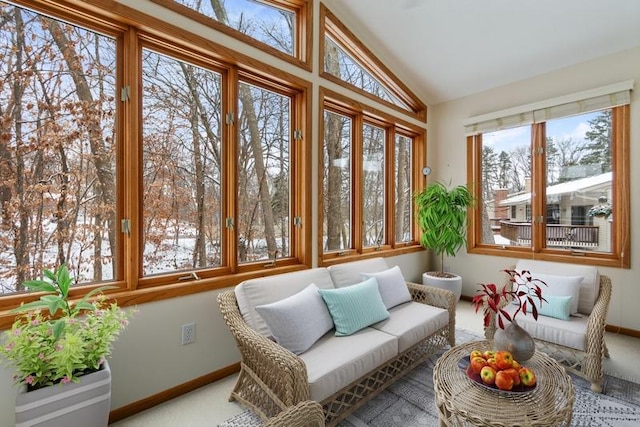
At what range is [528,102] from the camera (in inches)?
147

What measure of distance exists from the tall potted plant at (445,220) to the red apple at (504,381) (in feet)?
7.98

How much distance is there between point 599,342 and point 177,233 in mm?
3159

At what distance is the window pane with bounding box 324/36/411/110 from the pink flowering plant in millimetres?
2981

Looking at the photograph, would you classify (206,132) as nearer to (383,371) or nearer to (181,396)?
(181,396)

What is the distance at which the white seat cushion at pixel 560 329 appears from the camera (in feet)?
7.45

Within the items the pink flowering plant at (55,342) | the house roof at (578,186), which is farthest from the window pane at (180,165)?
the house roof at (578,186)

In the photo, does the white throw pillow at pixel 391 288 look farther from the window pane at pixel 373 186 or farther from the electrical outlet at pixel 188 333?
the electrical outlet at pixel 188 333

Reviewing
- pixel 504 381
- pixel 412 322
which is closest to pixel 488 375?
pixel 504 381

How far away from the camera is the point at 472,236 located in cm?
428

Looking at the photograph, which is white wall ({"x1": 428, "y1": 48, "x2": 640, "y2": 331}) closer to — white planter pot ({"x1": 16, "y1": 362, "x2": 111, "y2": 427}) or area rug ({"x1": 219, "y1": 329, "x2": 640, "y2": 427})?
area rug ({"x1": 219, "y1": 329, "x2": 640, "y2": 427})

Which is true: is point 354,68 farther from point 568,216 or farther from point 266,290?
point 568,216

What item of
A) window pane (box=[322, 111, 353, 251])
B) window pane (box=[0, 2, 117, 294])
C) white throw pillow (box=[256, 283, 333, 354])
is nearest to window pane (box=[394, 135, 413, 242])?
window pane (box=[322, 111, 353, 251])

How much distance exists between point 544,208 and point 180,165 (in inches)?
159

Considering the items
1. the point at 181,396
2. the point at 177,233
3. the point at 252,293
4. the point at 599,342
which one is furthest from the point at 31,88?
the point at 599,342
